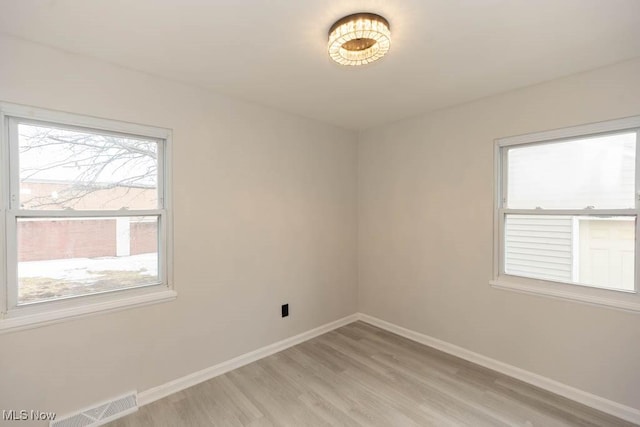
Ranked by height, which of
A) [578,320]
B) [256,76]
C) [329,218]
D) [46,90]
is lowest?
[578,320]

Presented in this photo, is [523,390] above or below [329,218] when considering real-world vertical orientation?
below

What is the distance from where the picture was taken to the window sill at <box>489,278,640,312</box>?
1.99 meters

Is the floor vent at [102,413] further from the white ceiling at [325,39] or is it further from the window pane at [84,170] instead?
the white ceiling at [325,39]

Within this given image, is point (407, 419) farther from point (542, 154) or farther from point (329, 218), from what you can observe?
point (542, 154)

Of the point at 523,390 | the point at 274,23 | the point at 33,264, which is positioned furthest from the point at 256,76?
the point at 523,390

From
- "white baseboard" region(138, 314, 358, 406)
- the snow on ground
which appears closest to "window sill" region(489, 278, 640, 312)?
"white baseboard" region(138, 314, 358, 406)

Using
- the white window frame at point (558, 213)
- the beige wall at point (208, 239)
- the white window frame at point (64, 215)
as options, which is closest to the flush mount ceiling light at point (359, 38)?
the beige wall at point (208, 239)

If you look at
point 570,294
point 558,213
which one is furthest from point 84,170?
point 570,294

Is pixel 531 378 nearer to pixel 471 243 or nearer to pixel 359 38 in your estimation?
pixel 471 243

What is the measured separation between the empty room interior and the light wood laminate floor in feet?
0.06

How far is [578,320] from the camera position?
7.16 feet

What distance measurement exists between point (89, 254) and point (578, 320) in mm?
3576

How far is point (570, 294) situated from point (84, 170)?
3647mm

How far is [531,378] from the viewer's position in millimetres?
2373
